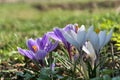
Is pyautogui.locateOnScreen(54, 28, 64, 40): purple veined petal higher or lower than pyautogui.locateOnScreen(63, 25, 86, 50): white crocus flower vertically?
higher

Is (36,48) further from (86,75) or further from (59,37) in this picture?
(86,75)

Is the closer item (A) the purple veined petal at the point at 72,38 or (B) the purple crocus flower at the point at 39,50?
(A) the purple veined petal at the point at 72,38

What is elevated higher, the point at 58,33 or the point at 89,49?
the point at 58,33

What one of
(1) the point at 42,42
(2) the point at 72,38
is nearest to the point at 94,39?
(2) the point at 72,38

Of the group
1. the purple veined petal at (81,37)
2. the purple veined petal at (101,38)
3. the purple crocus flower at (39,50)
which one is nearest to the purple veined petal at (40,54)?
Answer: the purple crocus flower at (39,50)

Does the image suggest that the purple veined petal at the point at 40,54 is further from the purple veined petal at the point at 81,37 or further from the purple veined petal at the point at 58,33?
the purple veined petal at the point at 81,37

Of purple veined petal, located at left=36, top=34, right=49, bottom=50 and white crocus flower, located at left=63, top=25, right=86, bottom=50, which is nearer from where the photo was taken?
white crocus flower, located at left=63, top=25, right=86, bottom=50

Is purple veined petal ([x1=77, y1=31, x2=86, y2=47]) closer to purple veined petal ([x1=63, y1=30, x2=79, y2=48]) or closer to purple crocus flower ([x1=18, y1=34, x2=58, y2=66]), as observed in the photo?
purple veined petal ([x1=63, y1=30, x2=79, y2=48])

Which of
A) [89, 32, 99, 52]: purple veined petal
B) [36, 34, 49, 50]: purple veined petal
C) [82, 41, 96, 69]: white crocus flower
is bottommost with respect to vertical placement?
[82, 41, 96, 69]: white crocus flower

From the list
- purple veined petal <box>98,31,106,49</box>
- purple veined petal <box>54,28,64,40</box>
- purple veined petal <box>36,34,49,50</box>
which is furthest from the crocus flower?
purple veined petal <box>36,34,49,50</box>

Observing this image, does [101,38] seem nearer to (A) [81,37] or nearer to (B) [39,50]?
(A) [81,37]
